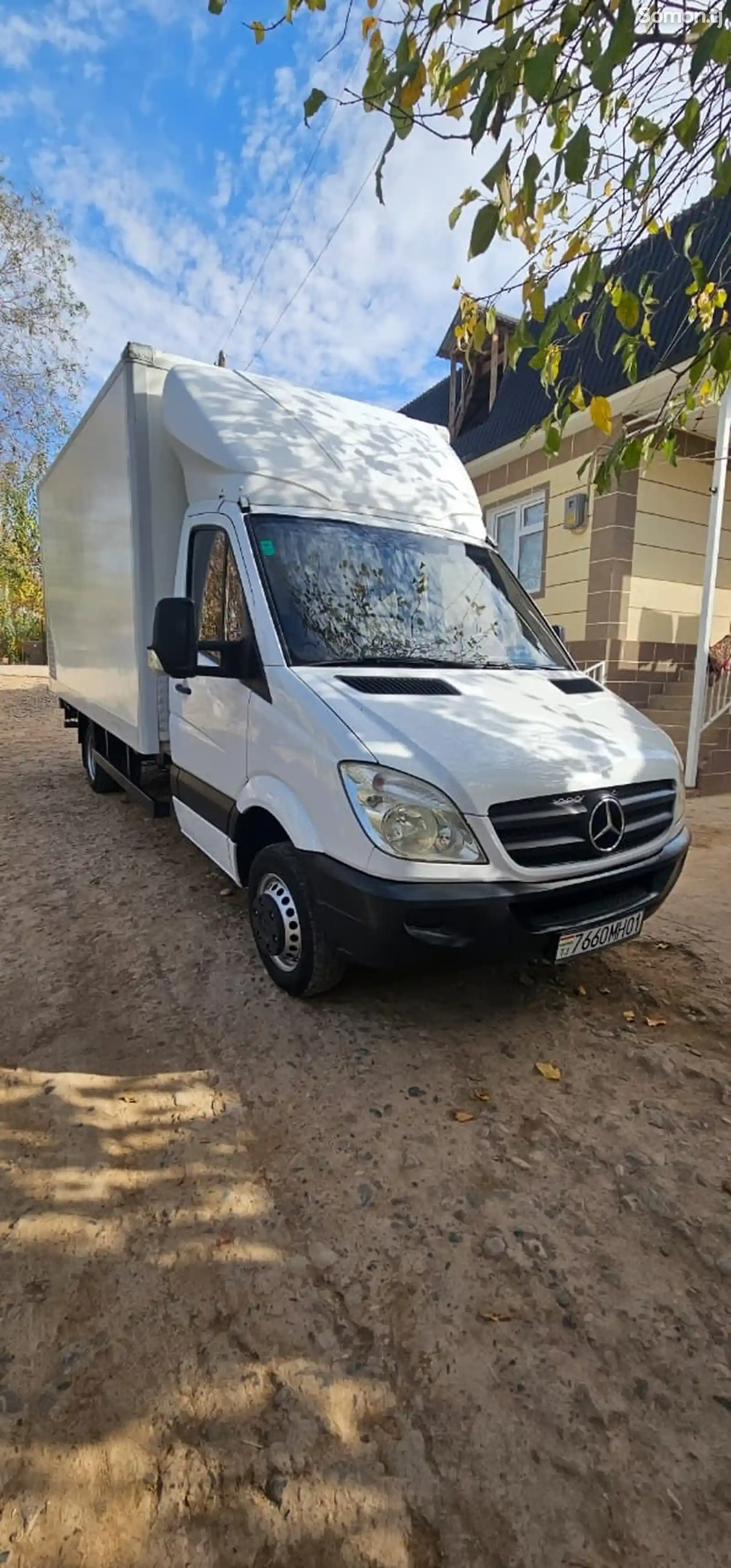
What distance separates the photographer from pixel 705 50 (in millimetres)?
1727

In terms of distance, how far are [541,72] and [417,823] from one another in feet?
6.78

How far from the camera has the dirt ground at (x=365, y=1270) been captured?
56.7 inches

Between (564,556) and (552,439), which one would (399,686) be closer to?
(552,439)

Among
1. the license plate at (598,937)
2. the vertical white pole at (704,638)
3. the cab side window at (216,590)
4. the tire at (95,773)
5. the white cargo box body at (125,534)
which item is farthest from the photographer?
the vertical white pole at (704,638)

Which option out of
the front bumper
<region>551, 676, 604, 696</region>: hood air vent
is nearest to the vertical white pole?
<region>551, 676, 604, 696</region>: hood air vent

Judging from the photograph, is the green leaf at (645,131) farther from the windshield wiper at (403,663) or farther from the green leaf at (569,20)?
the windshield wiper at (403,663)

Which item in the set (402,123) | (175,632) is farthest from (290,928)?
(402,123)

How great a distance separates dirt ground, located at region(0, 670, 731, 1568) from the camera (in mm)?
1441

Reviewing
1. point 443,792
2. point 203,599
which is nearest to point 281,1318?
point 443,792

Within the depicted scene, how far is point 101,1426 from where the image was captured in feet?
5.17

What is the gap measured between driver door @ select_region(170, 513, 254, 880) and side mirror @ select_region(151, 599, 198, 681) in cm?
8

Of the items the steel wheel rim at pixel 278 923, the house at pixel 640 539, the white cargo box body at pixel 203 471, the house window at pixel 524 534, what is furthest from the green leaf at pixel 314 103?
the house window at pixel 524 534

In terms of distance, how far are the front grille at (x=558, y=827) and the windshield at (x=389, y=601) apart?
966mm

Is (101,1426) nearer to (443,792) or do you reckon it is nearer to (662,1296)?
(662,1296)
